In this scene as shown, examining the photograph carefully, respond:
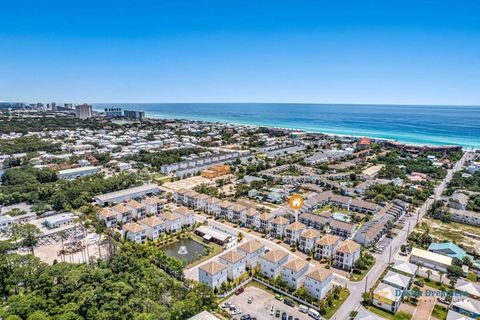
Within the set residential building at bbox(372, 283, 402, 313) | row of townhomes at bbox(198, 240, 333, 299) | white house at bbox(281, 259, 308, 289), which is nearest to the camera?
residential building at bbox(372, 283, 402, 313)

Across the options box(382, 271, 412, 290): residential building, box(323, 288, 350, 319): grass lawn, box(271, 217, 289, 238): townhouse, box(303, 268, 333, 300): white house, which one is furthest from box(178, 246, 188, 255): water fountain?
box(382, 271, 412, 290): residential building

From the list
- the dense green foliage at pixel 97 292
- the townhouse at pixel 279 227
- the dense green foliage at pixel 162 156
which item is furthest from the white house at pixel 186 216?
the dense green foliage at pixel 162 156

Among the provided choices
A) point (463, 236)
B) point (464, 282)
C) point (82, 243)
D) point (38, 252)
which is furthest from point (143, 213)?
point (463, 236)

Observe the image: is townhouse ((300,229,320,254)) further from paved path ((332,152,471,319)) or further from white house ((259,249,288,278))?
paved path ((332,152,471,319))

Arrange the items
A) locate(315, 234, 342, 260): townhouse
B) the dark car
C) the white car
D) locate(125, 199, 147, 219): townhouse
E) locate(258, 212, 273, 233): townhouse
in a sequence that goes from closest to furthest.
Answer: the white car
the dark car
locate(315, 234, 342, 260): townhouse
locate(258, 212, 273, 233): townhouse
locate(125, 199, 147, 219): townhouse

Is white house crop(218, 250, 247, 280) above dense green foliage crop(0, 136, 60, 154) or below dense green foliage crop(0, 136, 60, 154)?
below
